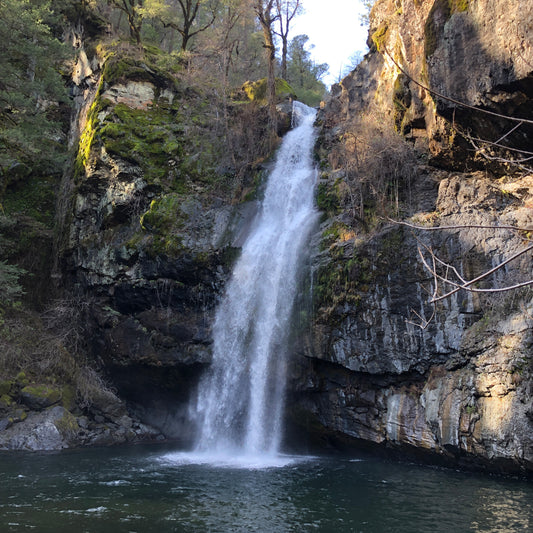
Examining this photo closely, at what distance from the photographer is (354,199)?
48.0ft

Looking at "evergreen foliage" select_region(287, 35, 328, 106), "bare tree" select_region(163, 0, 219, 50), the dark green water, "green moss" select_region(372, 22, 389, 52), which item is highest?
"evergreen foliage" select_region(287, 35, 328, 106)

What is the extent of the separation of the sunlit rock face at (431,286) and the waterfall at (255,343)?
82 cm

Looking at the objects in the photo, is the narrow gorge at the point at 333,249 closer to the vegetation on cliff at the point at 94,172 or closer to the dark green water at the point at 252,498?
the vegetation on cliff at the point at 94,172

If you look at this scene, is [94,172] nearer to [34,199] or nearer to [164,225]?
[164,225]

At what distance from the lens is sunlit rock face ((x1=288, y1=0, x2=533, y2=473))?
10.1 metres

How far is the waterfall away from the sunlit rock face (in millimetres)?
819

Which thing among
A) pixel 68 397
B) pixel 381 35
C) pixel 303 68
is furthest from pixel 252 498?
pixel 303 68

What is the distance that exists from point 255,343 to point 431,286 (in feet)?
18.2

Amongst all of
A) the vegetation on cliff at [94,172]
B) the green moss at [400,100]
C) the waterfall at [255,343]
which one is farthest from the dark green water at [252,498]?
the green moss at [400,100]

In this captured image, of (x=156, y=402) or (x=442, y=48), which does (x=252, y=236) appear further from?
(x=442, y=48)

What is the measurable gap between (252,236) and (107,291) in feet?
18.1

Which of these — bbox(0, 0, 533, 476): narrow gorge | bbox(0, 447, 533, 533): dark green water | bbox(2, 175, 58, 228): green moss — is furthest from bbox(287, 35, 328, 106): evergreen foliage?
bbox(0, 447, 533, 533): dark green water

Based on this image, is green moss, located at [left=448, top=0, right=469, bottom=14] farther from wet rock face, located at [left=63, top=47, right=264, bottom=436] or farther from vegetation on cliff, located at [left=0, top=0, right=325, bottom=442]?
vegetation on cliff, located at [left=0, top=0, right=325, bottom=442]

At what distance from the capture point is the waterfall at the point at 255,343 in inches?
544
